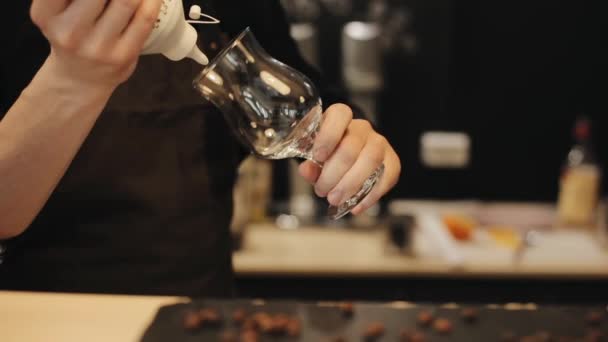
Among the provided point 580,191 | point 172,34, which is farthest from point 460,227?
point 172,34

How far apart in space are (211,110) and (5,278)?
0.46 meters

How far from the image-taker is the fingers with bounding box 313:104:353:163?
85cm

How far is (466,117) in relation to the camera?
2.43 meters

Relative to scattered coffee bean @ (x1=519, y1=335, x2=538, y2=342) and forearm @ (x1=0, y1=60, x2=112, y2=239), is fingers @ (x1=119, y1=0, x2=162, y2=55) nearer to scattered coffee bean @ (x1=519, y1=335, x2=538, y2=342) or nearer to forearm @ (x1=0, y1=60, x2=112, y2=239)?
forearm @ (x1=0, y1=60, x2=112, y2=239)

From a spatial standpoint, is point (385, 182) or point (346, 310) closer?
point (385, 182)

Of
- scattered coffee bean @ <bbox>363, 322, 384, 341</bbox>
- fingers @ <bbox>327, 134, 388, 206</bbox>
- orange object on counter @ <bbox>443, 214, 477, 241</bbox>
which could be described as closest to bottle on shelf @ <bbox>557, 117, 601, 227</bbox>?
orange object on counter @ <bbox>443, 214, 477, 241</bbox>

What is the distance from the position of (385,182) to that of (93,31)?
1.52ft

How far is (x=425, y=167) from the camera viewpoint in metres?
2.46

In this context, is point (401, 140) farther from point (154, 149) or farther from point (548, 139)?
point (154, 149)

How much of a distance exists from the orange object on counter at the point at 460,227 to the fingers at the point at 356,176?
4.37 ft

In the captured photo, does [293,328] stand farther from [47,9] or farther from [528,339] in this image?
[47,9]

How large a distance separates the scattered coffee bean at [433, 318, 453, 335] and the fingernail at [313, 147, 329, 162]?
354 mm

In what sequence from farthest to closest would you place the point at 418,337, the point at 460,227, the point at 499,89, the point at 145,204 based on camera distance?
the point at 499,89 < the point at 460,227 < the point at 145,204 < the point at 418,337

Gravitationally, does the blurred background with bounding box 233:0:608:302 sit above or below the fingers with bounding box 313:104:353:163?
below
